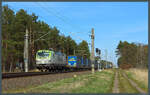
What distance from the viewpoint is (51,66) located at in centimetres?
3831

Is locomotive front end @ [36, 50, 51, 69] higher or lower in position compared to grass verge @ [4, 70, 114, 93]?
higher

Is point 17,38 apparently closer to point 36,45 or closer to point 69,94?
point 36,45

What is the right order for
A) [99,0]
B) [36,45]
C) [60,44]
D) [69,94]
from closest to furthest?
1. [69,94]
2. [99,0]
3. [36,45]
4. [60,44]

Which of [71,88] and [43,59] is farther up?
[43,59]

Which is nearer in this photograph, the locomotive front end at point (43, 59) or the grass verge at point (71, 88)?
the grass verge at point (71, 88)

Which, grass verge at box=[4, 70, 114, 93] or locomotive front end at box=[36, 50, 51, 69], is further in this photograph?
locomotive front end at box=[36, 50, 51, 69]

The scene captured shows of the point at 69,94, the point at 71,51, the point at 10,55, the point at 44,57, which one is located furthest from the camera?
the point at 71,51


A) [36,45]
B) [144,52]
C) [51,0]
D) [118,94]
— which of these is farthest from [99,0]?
[36,45]

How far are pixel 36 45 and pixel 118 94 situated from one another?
206 feet

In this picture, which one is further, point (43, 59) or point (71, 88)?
point (43, 59)

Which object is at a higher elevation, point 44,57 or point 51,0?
point 51,0

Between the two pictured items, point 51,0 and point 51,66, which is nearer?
point 51,0

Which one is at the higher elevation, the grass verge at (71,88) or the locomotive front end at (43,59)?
the locomotive front end at (43,59)

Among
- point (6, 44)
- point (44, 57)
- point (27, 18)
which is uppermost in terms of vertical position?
point (27, 18)
